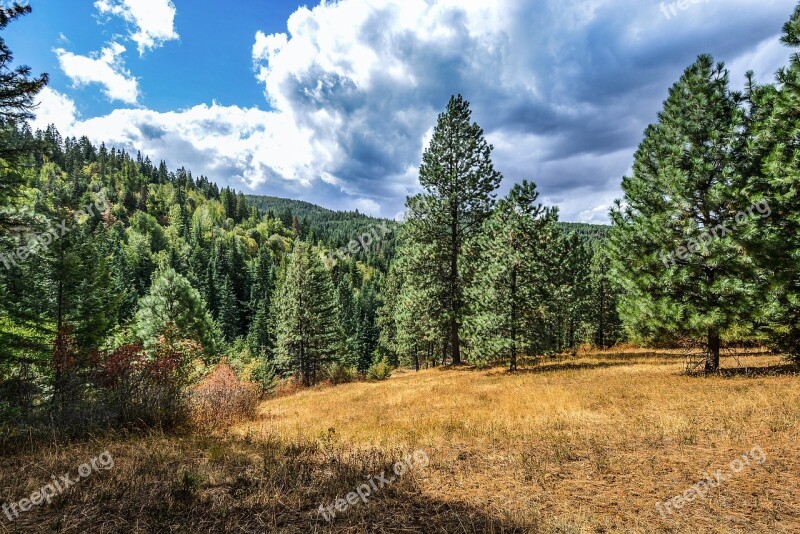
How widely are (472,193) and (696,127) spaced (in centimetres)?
1194

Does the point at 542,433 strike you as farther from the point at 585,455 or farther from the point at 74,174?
the point at 74,174

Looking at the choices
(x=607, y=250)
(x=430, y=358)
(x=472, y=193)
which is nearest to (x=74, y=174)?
(x=430, y=358)

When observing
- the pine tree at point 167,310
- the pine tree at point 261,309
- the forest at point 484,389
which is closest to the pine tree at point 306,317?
the forest at point 484,389

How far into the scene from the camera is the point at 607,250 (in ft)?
56.5

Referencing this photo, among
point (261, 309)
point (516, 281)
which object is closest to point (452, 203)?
point (516, 281)

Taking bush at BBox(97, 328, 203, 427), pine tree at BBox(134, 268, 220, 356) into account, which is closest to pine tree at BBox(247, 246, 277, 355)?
pine tree at BBox(134, 268, 220, 356)

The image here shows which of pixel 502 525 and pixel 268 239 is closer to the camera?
pixel 502 525

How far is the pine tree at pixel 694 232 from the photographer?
12.6 m
